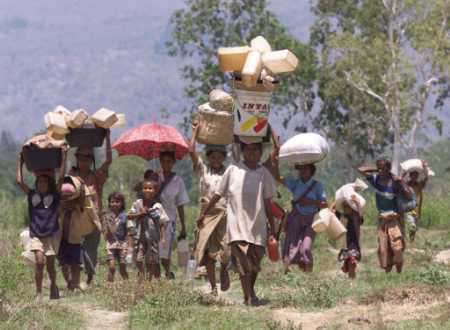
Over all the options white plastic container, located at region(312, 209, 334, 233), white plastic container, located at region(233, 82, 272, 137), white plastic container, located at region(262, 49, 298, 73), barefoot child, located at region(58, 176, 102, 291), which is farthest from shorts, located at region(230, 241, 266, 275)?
barefoot child, located at region(58, 176, 102, 291)

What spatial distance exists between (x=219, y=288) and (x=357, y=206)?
176 centimetres

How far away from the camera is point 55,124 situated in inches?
429

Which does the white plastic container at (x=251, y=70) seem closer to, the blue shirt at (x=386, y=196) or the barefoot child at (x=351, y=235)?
the barefoot child at (x=351, y=235)

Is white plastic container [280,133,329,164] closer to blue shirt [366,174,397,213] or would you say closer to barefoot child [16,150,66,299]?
blue shirt [366,174,397,213]

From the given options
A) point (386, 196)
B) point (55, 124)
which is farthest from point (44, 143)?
point (386, 196)

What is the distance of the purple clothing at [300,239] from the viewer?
10859mm

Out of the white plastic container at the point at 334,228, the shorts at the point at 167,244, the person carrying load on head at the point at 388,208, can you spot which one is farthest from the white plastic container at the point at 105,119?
the person carrying load on head at the point at 388,208

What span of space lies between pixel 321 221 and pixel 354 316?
88.6 inches

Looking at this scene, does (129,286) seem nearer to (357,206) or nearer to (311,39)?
(357,206)

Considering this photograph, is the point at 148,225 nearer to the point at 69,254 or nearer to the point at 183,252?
the point at 69,254

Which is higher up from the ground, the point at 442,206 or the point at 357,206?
the point at 357,206

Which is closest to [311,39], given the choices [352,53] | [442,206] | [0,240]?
[352,53]

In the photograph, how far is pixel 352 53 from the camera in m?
41.3

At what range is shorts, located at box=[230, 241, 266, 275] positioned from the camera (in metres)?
9.72
